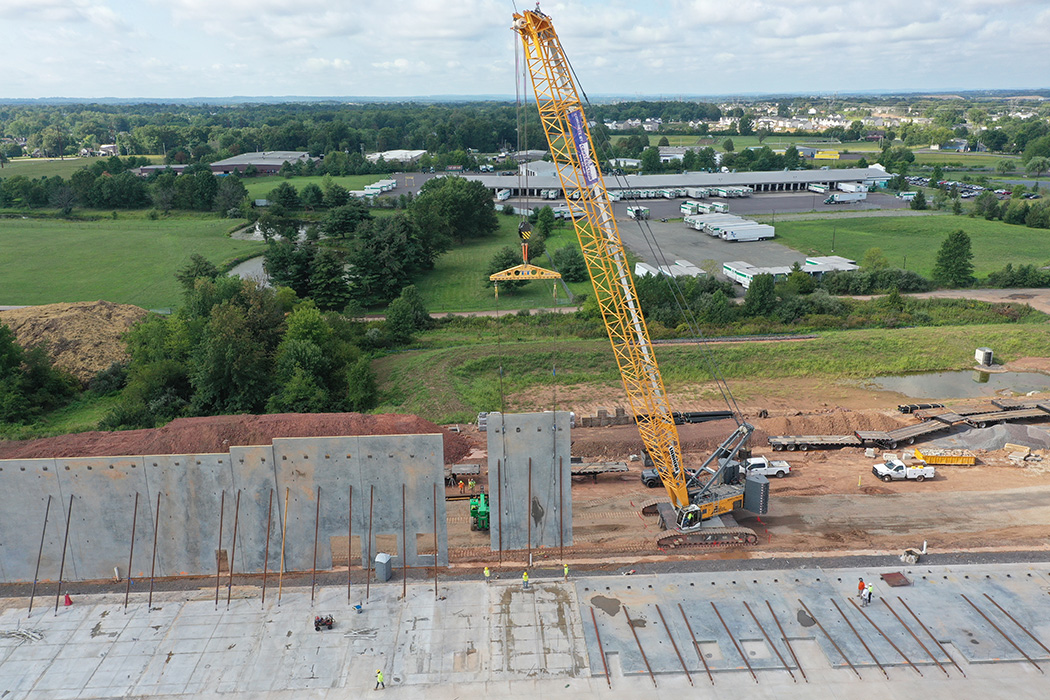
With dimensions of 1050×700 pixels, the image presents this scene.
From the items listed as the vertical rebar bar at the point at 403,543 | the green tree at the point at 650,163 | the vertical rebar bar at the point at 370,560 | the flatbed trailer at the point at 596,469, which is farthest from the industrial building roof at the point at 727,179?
the vertical rebar bar at the point at 403,543

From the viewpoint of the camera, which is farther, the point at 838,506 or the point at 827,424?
the point at 827,424

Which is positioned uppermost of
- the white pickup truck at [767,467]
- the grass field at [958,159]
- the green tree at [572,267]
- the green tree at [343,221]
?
the grass field at [958,159]

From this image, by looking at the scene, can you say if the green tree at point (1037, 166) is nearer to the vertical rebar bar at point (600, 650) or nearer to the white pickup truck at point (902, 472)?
the white pickup truck at point (902, 472)

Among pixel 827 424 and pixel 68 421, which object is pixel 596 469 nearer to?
pixel 827 424

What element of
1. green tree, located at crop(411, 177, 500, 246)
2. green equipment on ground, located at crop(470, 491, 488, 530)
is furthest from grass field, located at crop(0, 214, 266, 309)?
green equipment on ground, located at crop(470, 491, 488, 530)

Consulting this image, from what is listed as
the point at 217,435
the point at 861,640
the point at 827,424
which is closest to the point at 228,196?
the point at 217,435

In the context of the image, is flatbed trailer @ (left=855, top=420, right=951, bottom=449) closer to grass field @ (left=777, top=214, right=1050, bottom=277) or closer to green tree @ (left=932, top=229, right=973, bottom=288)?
green tree @ (left=932, top=229, right=973, bottom=288)
